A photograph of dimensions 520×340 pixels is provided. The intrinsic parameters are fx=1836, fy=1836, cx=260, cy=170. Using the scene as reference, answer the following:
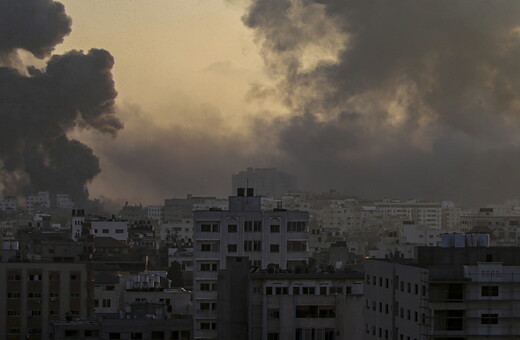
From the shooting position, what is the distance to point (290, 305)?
44.5 metres

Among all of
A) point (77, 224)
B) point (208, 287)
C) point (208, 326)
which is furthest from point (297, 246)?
point (77, 224)

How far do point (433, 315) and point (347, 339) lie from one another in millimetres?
4776

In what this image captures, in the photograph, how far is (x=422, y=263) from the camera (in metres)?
42.8

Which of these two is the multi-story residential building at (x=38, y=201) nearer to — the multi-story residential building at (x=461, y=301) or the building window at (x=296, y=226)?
the building window at (x=296, y=226)

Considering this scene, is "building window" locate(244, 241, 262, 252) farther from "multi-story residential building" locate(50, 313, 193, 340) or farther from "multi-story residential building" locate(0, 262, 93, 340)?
"multi-story residential building" locate(0, 262, 93, 340)

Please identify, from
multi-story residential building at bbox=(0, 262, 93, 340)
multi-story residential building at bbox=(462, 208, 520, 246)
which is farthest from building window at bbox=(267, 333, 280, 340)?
multi-story residential building at bbox=(462, 208, 520, 246)

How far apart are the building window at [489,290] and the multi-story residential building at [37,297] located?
23.3m

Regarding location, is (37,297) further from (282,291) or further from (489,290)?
(489,290)

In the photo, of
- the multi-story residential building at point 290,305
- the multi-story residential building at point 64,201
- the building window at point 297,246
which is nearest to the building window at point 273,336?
the multi-story residential building at point 290,305

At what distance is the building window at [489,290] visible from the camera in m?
40.5

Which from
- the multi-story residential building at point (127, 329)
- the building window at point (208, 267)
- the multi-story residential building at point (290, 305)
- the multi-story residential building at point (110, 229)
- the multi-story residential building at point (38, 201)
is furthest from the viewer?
the multi-story residential building at point (38, 201)

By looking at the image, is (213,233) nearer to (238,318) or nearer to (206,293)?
(206,293)

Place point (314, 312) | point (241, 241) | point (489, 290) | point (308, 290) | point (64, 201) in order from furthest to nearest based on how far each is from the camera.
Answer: point (64, 201) < point (241, 241) < point (308, 290) < point (314, 312) < point (489, 290)

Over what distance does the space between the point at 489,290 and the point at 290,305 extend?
5.90 metres
